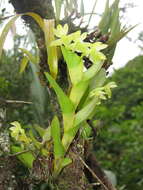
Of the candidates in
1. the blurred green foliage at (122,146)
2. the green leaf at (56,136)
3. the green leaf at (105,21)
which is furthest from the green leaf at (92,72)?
the blurred green foliage at (122,146)

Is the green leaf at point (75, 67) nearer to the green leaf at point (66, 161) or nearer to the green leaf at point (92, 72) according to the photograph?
the green leaf at point (92, 72)

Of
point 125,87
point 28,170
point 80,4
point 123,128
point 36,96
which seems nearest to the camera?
point 28,170

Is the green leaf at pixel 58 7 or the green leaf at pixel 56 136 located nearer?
the green leaf at pixel 56 136

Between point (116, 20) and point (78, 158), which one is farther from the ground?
point (116, 20)

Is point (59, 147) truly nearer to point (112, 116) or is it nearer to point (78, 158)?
point (78, 158)

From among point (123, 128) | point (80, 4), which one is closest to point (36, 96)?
point (80, 4)

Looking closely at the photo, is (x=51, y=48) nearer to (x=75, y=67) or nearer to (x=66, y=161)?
(x=75, y=67)

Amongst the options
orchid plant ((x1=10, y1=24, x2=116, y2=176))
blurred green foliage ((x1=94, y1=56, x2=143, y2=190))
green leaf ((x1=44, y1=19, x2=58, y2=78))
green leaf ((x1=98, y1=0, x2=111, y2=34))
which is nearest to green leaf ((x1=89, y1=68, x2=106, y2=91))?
orchid plant ((x1=10, y1=24, x2=116, y2=176))

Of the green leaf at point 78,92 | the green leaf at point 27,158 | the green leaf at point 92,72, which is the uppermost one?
the green leaf at point 92,72

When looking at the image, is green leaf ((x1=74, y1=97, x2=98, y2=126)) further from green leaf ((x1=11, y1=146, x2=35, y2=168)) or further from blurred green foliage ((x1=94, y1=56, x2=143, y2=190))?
blurred green foliage ((x1=94, y1=56, x2=143, y2=190))
